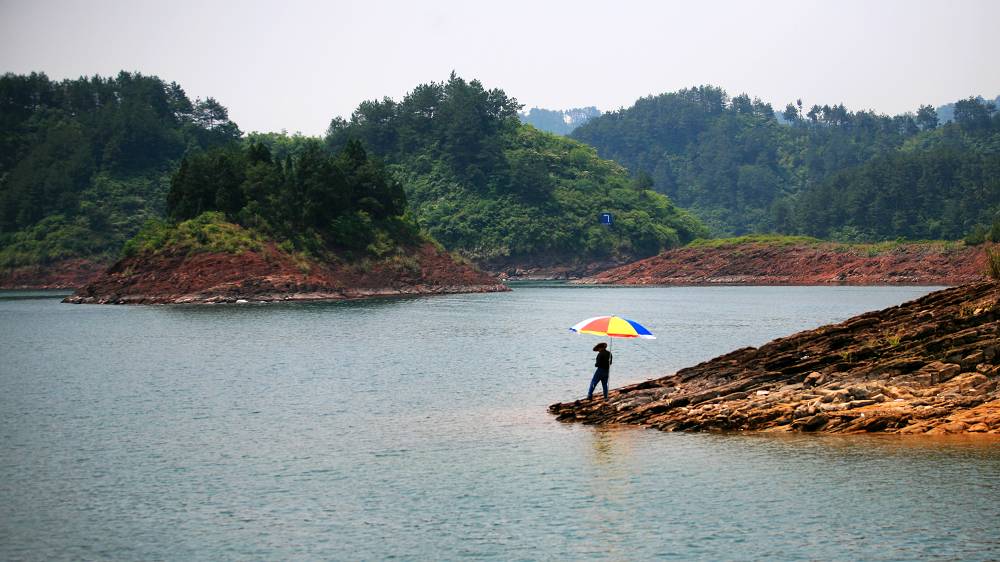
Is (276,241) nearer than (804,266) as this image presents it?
Yes

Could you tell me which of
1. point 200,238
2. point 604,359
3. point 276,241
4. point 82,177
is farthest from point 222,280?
point 604,359

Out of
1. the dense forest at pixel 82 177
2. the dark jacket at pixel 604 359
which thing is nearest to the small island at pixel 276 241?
the dense forest at pixel 82 177

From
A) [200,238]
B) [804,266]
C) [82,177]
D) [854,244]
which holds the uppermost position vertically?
[82,177]

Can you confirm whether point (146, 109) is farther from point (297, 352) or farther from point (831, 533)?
point (831, 533)

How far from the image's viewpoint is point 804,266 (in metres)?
180

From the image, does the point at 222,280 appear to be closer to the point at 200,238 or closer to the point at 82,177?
the point at 200,238

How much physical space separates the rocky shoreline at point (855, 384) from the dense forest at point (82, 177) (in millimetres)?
144722

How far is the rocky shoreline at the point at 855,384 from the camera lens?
34.0 m

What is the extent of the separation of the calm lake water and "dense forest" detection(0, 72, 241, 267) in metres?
117

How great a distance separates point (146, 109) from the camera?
192375mm

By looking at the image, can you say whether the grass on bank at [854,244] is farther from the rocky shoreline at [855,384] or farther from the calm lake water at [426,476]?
the rocky shoreline at [855,384]

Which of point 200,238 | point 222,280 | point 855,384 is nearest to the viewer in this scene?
point 855,384

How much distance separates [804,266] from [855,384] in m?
149

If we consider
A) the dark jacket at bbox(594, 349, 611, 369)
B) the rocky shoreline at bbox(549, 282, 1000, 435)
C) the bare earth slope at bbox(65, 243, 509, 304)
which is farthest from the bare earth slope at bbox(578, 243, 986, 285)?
the dark jacket at bbox(594, 349, 611, 369)
